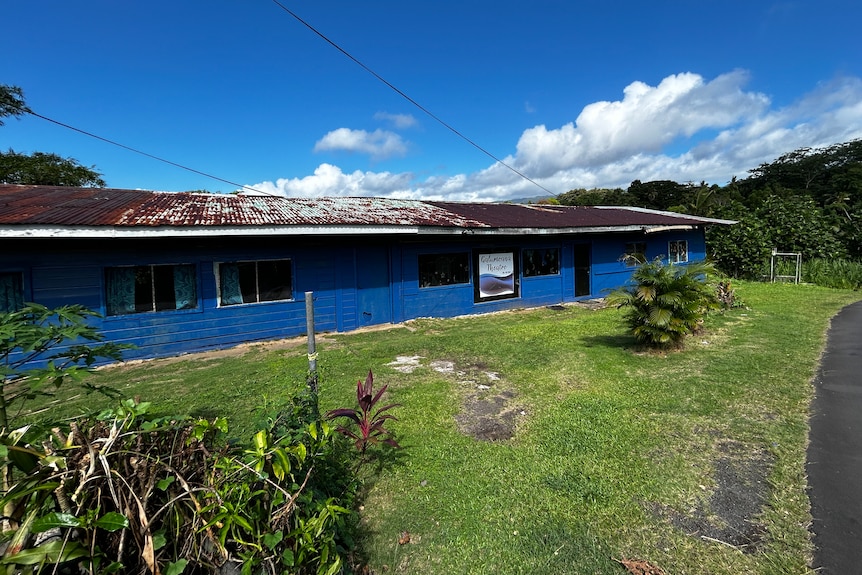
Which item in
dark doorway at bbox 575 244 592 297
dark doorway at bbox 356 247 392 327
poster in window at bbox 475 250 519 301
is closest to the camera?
dark doorway at bbox 356 247 392 327

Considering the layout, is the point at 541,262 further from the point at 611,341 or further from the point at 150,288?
the point at 150,288

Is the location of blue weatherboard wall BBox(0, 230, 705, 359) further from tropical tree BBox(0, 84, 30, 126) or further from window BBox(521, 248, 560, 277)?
tropical tree BBox(0, 84, 30, 126)

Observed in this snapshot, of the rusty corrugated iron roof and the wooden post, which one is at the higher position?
the rusty corrugated iron roof

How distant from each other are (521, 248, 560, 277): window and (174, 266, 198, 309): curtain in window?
374 inches

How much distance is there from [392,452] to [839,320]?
11652 mm

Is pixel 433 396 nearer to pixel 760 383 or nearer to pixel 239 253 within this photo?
pixel 760 383

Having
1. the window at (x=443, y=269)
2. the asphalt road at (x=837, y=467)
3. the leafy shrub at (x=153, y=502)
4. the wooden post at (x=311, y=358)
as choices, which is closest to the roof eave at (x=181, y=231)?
the window at (x=443, y=269)

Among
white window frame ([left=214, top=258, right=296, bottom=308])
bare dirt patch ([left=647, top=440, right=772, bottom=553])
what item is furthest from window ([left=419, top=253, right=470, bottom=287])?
bare dirt patch ([left=647, top=440, right=772, bottom=553])

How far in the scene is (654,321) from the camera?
7.05 metres

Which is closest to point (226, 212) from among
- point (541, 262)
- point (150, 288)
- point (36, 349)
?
point (150, 288)

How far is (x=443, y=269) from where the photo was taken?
12430 mm

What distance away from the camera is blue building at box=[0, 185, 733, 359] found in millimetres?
7844

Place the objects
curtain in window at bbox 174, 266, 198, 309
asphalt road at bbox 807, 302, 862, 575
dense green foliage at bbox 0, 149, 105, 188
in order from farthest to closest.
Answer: dense green foliage at bbox 0, 149, 105, 188
curtain in window at bbox 174, 266, 198, 309
asphalt road at bbox 807, 302, 862, 575

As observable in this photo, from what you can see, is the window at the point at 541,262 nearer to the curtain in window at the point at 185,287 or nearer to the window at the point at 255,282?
the window at the point at 255,282
